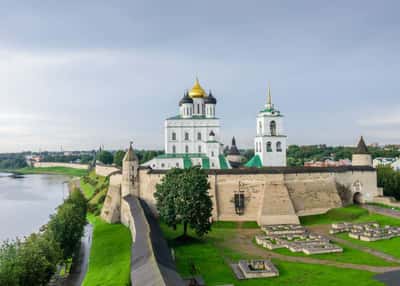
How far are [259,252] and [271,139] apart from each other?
17274mm

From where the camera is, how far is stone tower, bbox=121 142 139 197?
97.3 ft

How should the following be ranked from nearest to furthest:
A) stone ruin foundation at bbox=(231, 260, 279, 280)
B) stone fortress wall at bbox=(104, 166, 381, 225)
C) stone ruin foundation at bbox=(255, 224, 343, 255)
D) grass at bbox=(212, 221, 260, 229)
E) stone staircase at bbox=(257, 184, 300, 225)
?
stone ruin foundation at bbox=(231, 260, 279, 280)
stone ruin foundation at bbox=(255, 224, 343, 255)
grass at bbox=(212, 221, 260, 229)
stone staircase at bbox=(257, 184, 300, 225)
stone fortress wall at bbox=(104, 166, 381, 225)

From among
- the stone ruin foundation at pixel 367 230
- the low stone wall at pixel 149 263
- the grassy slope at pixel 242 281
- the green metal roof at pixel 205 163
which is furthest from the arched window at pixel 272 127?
the low stone wall at pixel 149 263

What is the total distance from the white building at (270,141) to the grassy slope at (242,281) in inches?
632

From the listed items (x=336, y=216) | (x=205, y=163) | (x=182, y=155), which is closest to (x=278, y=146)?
(x=205, y=163)

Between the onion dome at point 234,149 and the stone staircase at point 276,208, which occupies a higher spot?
the onion dome at point 234,149

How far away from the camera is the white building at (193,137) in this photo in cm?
3678

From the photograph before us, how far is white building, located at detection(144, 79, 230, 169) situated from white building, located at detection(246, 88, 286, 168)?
3.33 m

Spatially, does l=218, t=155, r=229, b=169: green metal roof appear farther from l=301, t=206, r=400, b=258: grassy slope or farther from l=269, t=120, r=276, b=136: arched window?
l=301, t=206, r=400, b=258: grassy slope

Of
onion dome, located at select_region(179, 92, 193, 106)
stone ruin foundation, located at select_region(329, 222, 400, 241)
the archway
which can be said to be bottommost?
stone ruin foundation, located at select_region(329, 222, 400, 241)

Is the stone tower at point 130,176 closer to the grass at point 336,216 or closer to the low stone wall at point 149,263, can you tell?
the low stone wall at point 149,263

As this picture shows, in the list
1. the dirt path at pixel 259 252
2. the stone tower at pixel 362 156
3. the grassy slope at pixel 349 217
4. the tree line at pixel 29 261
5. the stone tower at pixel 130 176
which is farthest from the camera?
the stone tower at pixel 362 156

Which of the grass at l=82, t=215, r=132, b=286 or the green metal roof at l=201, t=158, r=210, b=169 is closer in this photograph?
the grass at l=82, t=215, r=132, b=286

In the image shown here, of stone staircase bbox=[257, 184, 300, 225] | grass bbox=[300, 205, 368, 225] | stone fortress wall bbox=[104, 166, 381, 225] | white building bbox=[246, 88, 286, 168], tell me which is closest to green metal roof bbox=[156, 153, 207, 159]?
white building bbox=[246, 88, 286, 168]
